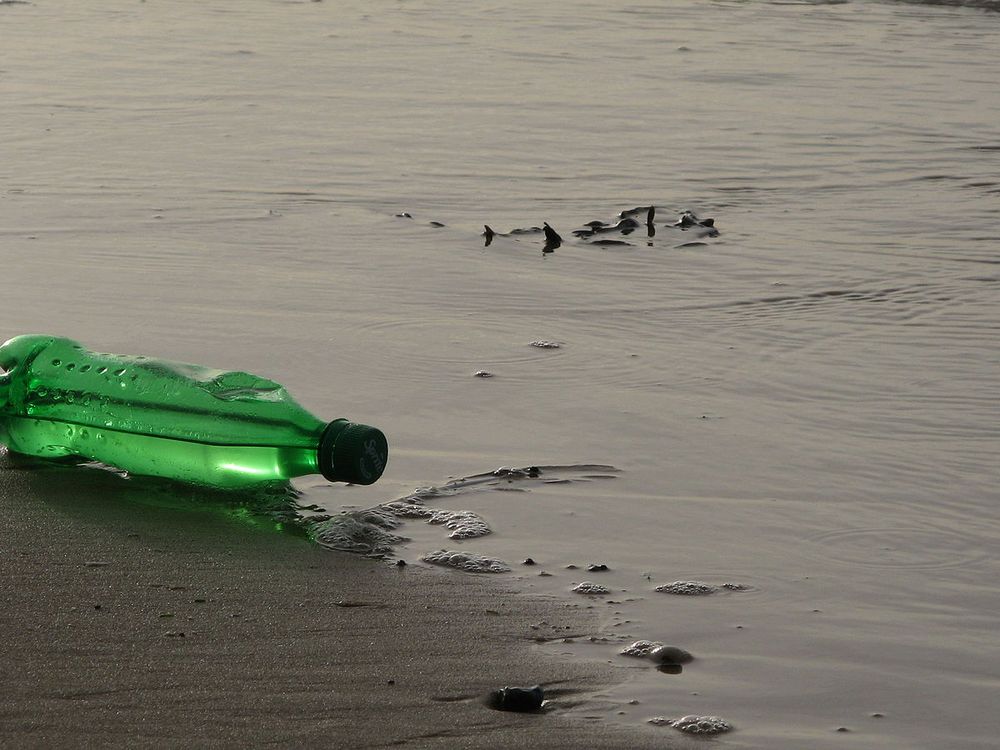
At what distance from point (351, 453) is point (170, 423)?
492 millimetres

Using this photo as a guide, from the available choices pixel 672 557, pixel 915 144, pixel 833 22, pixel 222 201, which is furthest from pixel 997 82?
pixel 672 557

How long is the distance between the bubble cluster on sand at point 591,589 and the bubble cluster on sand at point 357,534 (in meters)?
0.40

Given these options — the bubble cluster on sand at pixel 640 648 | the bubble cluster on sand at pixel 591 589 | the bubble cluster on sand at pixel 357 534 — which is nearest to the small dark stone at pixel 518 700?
the bubble cluster on sand at pixel 640 648

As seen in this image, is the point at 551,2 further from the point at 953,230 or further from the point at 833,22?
the point at 953,230

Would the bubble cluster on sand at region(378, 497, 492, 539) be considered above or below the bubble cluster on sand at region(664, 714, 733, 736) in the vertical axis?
Answer: above

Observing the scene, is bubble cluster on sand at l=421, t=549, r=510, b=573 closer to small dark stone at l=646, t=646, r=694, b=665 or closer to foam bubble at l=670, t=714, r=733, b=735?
small dark stone at l=646, t=646, r=694, b=665

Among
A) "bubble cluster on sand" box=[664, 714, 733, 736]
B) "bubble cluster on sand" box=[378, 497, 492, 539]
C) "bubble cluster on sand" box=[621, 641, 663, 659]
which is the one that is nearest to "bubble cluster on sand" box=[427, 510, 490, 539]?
"bubble cluster on sand" box=[378, 497, 492, 539]

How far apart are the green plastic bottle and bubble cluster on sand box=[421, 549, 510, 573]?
244mm

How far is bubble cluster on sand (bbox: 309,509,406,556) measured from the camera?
2.99 m

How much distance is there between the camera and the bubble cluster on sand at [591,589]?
2.82 m

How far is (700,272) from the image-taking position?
5.63 metres

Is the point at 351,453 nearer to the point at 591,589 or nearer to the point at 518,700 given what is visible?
the point at 591,589

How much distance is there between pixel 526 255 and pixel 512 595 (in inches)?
126

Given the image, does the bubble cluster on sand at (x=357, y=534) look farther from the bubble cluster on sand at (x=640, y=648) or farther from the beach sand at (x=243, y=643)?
the bubble cluster on sand at (x=640, y=648)
